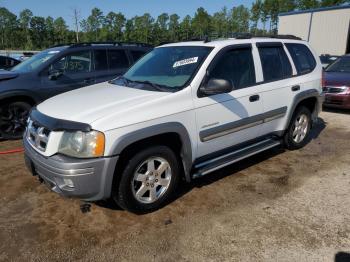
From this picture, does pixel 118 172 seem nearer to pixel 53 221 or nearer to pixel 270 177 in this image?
Result: pixel 53 221

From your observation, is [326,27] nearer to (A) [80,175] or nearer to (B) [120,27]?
(A) [80,175]

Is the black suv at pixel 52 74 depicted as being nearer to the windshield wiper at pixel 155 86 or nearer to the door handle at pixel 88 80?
the door handle at pixel 88 80

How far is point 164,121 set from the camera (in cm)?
352

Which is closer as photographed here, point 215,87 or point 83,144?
point 83,144

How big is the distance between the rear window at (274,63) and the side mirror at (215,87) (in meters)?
1.16

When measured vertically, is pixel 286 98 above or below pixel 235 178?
above

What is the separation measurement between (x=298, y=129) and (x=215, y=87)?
8.47 feet

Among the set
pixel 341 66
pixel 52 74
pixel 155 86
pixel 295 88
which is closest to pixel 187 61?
pixel 155 86

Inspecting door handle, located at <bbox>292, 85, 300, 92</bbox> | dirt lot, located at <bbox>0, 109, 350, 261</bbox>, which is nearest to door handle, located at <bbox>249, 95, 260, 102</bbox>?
door handle, located at <bbox>292, 85, 300, 92</bbox>

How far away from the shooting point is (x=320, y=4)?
188ft

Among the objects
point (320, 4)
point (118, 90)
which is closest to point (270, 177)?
point (118, 90)

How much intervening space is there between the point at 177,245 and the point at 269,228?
3.15 ft

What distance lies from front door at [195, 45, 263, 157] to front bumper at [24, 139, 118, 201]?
47.0 inches

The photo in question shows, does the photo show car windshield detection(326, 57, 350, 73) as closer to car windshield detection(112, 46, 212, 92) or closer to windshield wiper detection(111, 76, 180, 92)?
car windshield detection(112, 46, 212, 92)
